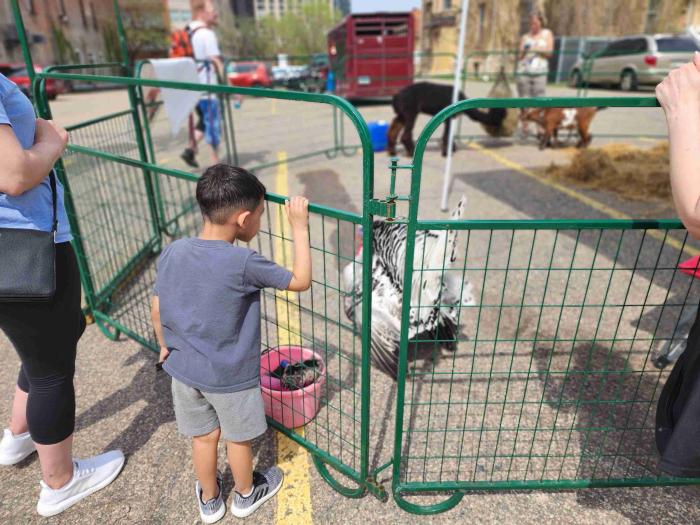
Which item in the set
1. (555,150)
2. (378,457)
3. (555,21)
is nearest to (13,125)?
(378,457)

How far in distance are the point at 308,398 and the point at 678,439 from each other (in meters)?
1.51

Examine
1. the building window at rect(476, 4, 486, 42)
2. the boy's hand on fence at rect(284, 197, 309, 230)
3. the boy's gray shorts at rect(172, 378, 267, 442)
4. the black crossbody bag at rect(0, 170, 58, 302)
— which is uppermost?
the building window at rect(476, 4, 486, 42)

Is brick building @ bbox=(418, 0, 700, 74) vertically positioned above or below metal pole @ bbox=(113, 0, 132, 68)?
above

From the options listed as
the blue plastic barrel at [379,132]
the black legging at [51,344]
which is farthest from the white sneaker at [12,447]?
the blue plastic barrel at [379,132]

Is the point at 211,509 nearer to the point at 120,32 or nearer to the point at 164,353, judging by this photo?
the point at 164,353

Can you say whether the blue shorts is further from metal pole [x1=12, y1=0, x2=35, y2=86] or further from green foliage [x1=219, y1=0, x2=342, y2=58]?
green foliage [x1=219, y1=0, x2=342, y2=58]

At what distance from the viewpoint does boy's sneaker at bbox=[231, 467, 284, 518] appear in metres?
1.97

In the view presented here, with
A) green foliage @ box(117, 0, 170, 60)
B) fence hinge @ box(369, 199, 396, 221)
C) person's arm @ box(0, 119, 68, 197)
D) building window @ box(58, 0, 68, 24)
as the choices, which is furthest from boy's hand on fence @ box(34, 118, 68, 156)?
green foliage @ box(117, 0, 170, 60)

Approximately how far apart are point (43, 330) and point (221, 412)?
689 mm

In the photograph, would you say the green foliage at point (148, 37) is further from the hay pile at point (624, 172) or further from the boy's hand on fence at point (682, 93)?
the boy's hand on fence at point (682, 93)

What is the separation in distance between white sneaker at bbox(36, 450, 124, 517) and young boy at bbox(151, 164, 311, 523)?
1.96 feet

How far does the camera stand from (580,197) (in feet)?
19.9

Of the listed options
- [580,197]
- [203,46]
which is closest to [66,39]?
[203,46]

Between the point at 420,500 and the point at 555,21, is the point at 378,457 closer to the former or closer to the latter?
the point at 420,500
